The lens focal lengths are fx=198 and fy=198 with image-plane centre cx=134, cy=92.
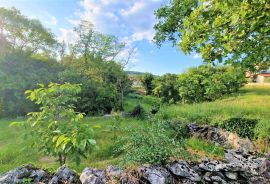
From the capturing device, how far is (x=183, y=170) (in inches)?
98.3

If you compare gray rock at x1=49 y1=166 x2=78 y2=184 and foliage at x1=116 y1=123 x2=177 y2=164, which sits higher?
foliage at x1=116 y1=123 x2=177 y2=164

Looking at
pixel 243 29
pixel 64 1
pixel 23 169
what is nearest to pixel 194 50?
pixel 243 29

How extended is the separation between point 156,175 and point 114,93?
1232 centimetres

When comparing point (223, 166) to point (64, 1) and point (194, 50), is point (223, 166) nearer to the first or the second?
point (194, 50)

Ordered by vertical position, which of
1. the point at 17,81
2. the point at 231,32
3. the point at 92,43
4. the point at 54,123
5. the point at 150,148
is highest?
the point at 92,43

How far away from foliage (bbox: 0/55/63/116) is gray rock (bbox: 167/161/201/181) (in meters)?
12.0

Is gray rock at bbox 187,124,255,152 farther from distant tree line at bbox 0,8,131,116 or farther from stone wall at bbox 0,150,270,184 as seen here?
distant tree line at bbox 0,8,131,116

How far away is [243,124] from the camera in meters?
5.98

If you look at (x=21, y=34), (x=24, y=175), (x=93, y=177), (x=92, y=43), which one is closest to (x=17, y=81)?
(x=21, y=34)

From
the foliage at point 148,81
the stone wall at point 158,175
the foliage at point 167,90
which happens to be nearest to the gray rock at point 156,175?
the stone wall at point 158,175

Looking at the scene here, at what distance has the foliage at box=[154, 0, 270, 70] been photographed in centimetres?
310

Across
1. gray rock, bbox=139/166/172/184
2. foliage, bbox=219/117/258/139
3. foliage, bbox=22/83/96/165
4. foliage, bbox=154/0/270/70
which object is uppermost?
foliage, bbox=154/0/270/70

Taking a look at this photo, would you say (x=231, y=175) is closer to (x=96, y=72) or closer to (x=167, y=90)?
(x=96, y=72)

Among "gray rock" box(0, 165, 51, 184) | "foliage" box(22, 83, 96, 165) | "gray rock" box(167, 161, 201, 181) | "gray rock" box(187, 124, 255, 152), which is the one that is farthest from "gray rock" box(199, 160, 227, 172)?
"gray rock" box(187, 124, 255, 152)
